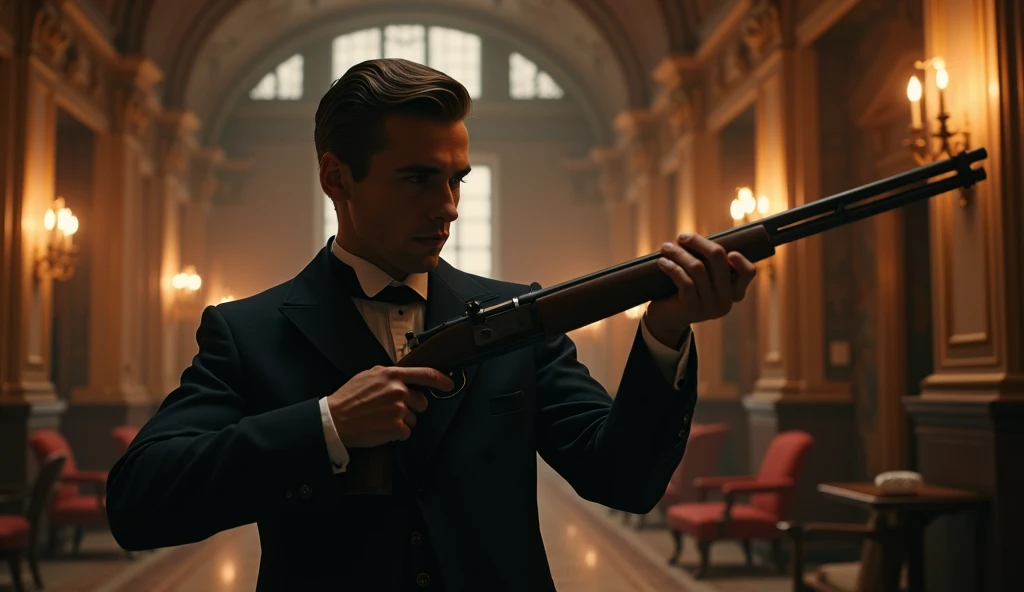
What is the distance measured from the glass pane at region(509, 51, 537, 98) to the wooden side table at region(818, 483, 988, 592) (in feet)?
51.2

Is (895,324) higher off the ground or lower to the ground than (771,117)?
lower

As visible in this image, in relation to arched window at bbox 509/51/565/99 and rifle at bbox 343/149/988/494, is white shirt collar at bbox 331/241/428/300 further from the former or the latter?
arched window at bbox 509/51/565/99

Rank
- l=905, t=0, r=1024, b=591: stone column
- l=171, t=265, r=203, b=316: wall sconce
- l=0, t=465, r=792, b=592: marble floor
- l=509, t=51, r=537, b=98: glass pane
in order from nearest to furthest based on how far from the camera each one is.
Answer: l=905, t=0, r=1024, b=591: stone column → l=0, t=465, r=792, b=592: marble floor → l=171, t=265, r=203, b=316: wall sconce → l=509, t=51, r=537, b=98: glass pane

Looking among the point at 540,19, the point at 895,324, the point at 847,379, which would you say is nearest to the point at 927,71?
the point at 895,324

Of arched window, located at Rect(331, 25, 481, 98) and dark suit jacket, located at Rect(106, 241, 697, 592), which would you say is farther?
arched window, located at Rect(331, 25, 481, 98)

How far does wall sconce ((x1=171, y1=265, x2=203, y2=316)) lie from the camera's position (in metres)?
16.6

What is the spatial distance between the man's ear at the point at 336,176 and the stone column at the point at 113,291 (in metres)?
11.4

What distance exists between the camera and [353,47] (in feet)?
68.5

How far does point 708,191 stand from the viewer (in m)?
12.9

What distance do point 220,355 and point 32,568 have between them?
7.31 meters

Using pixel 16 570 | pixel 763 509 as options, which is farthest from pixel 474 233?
pixel 16 570

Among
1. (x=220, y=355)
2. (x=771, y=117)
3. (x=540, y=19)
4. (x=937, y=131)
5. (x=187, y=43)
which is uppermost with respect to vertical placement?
(x=540, y=19)

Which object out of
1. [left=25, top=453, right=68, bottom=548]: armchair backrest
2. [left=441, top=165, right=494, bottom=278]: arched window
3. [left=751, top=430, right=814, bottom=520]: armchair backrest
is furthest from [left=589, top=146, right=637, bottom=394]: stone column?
[left=25, top=453, right=68, bottom=548]: armchair backrest

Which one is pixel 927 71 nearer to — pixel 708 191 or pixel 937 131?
pixel 937 131
